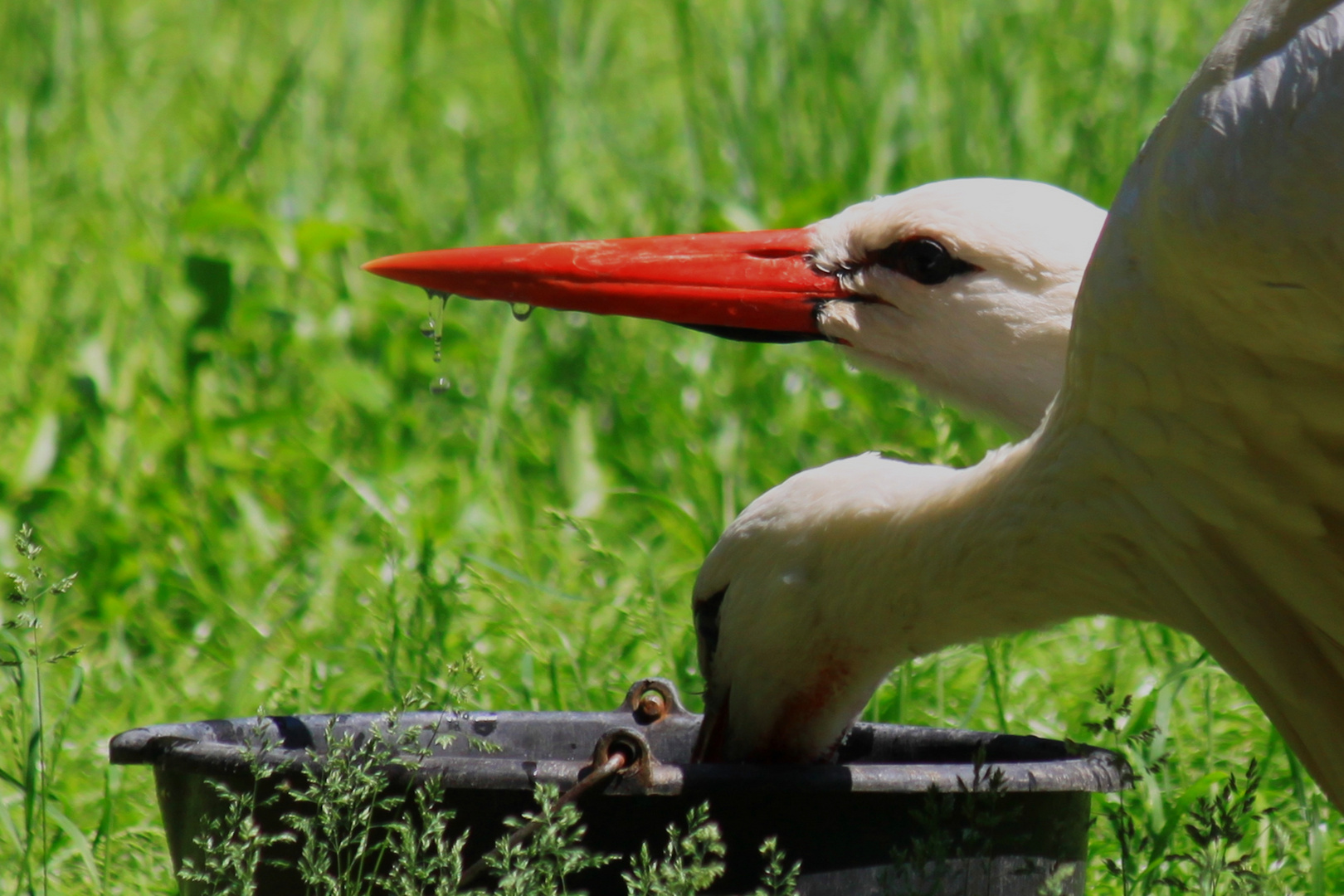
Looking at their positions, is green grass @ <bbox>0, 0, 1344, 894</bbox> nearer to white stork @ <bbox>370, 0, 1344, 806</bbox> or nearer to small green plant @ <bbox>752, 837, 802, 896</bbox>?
white stork @ <bbox>370, 0, 1344, 806</bbox>

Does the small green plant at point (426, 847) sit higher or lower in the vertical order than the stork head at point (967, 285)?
lower

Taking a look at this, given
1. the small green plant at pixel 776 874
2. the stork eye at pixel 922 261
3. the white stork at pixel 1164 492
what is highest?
the stork eye at pixel 922 261

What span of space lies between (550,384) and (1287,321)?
122 inches

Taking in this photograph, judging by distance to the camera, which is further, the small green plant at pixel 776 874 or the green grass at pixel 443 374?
the green grass at pixel 443 374

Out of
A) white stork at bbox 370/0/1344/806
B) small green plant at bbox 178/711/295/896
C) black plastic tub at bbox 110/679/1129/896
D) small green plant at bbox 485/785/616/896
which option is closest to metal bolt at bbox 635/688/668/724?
white stork at bbox 370/0/1344/806

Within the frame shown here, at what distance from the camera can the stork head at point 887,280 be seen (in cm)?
246

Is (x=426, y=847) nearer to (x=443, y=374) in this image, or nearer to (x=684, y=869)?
(x=684, y=869)

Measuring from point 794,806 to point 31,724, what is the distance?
133 centimetres

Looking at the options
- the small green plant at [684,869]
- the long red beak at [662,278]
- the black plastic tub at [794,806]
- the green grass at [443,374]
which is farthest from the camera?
the green grass at [443,374]

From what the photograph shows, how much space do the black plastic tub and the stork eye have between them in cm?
78

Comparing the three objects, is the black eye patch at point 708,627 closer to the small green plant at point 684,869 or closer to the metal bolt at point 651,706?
the metal bolt at point 651,706

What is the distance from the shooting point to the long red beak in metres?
2.56

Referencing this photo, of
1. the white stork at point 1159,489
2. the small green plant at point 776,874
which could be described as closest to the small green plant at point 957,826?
the small green plant at point 776,874

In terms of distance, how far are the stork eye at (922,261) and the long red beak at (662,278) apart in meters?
0.09
